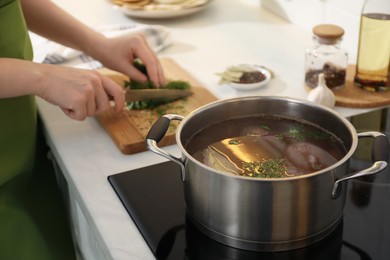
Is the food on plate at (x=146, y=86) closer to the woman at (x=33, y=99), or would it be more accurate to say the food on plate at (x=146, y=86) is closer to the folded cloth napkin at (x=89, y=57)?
the woman at (x=33, y=99)

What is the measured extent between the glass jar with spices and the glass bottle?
0.12ft

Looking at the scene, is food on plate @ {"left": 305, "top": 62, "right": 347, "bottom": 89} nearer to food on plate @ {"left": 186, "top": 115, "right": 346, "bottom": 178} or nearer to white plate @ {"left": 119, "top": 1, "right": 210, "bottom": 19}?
food on plate @ {"left": 186, "top": 115, "right": 346, "bottom": 178}

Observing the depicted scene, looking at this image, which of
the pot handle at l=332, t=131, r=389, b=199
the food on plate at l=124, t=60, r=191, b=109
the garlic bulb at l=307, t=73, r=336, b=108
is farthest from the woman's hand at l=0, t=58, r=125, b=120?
the pot handle at l=332, t=131, r=389, b=199

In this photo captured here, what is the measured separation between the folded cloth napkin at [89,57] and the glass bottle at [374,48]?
0.52 meters

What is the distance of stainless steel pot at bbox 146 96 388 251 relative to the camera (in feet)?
2.17

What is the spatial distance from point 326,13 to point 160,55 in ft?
1.39

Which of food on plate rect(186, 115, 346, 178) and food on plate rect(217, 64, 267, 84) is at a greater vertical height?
food on plate rect(186, 115, 346, 178)

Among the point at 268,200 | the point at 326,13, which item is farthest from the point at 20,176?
the point at 326,13

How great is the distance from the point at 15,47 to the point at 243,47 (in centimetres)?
58

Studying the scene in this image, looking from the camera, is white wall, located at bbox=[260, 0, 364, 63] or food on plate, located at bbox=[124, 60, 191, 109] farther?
white wall, located at bbox=[260, 0, 364, 63]

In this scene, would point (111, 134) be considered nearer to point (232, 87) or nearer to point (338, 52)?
point (232, 87)

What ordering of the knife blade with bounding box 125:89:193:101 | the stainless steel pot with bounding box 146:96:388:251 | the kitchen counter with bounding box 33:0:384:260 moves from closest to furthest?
the stainless steel pot with bounding box 146:96:388:251 → the kitchen counter with bounding box 33:0:384:260 → the knife blade with bounding box 125:89:193:101

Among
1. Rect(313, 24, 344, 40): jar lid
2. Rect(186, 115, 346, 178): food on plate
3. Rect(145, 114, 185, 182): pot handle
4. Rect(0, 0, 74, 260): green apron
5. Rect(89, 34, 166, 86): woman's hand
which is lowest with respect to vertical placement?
Rect(0, 0, 74, 260): green apron

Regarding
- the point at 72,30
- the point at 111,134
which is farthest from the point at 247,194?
the point at 72,30
